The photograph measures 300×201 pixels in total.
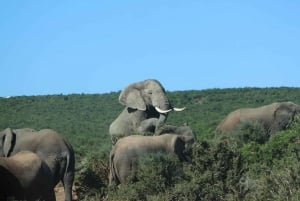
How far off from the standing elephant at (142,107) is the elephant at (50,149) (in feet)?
17.5

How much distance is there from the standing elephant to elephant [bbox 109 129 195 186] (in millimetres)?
4642

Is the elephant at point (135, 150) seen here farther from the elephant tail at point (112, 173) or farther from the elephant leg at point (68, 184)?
the elephant leg at point (68, 184)

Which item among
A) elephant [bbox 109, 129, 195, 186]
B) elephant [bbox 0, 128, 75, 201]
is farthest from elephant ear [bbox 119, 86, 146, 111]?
elephant [bbox 0, 128, 75, 201]

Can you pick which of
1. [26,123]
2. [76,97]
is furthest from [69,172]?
[76,97]

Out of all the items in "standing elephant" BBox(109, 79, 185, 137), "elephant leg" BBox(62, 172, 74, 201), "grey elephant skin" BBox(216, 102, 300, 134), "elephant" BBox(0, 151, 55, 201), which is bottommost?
"elephant leg" BBox(62, 172, 74, 201)

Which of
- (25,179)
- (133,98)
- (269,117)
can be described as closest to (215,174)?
(25,179)

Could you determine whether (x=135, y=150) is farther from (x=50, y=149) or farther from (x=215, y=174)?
(x=215, y=174)

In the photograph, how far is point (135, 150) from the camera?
1481cm

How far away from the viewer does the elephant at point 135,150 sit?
1467cm

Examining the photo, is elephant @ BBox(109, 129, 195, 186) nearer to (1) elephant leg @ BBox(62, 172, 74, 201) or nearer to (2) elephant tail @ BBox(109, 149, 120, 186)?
(2) elephant tail @ BBox(109, 149, 120, 186)

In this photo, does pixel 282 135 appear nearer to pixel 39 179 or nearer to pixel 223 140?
pixel 223 140

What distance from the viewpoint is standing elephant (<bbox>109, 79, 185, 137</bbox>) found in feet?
66.7

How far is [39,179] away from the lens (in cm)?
1224

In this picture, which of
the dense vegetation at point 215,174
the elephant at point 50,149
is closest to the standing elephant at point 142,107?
the dense vegetation at point 215,174
